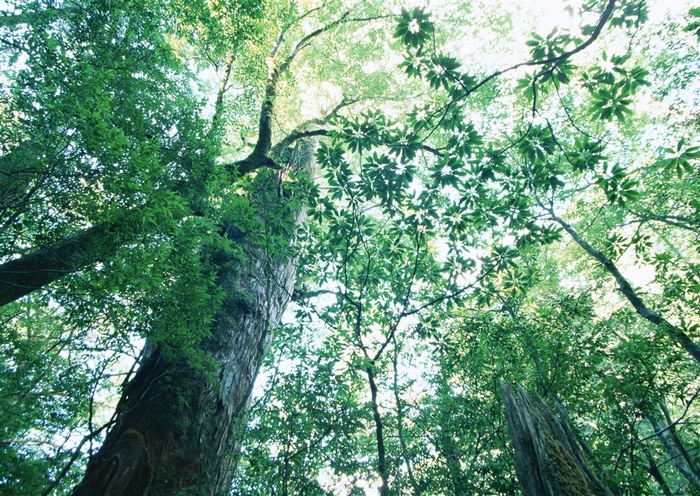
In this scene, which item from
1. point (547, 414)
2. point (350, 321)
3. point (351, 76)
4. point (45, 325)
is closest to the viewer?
point (547, 414)

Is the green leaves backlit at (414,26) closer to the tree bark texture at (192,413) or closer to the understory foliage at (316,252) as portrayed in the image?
the understory foliage at (316,252)

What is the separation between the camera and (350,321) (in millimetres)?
3754

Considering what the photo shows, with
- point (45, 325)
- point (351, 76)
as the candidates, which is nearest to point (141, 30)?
point (351, 76)

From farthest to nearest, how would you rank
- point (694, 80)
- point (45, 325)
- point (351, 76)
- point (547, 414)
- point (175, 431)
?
point (351, 76), point (45, 325), point (694, 80), point (175, 431), point (547, 414)

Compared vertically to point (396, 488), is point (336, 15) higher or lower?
higher

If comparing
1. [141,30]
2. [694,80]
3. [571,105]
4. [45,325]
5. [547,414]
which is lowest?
[547,414]

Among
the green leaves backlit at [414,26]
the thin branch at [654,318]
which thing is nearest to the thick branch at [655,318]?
the thin branch at [654,318]

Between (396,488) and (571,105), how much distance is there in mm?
9244

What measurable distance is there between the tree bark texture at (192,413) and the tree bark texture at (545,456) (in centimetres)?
223

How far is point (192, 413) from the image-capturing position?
275 cm

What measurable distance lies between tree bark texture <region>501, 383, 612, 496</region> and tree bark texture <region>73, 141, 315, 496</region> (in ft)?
7.31

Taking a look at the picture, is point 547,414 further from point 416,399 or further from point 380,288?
point 416,399

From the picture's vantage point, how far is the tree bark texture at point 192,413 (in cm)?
227

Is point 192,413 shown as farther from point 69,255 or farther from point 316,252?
point 316,252
